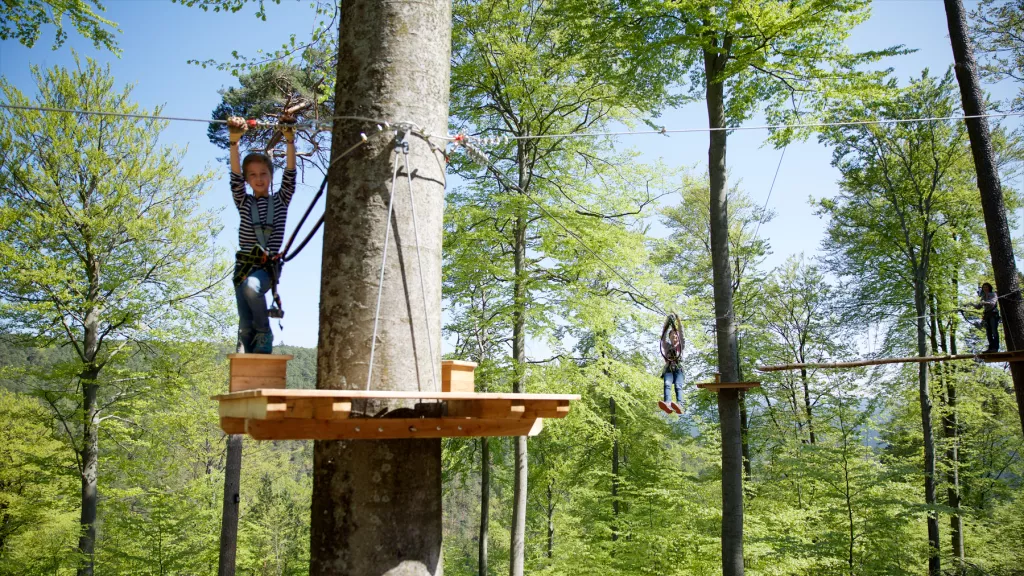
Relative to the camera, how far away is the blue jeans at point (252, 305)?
2.64m

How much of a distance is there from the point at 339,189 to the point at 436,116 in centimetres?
47

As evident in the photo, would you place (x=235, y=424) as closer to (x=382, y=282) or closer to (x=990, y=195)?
(x=382, y=282)

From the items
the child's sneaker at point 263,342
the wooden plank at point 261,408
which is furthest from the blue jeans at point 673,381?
the wooden plank at point 261,408

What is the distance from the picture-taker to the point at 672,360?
6.94 m

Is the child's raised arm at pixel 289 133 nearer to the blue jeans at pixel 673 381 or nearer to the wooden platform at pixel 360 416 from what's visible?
the wooden platform at pixel 360 416

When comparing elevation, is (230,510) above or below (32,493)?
above

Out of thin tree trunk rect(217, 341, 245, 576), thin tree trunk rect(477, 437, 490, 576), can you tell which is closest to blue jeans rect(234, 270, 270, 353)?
thin tree trunk rect(217, 341, 245, 576)

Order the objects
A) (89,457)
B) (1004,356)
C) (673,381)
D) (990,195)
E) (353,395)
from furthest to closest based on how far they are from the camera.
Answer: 1. (89,457)
2. (990,195)
3. (673,381)
4. (1004,356)
5. (353,395)

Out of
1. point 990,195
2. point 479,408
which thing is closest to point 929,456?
point 990,195

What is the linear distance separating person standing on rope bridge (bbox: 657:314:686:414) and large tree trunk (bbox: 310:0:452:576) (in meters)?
4.87

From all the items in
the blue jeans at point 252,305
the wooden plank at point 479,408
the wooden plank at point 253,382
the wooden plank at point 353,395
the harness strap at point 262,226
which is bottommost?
the wooden plank at point 479,408

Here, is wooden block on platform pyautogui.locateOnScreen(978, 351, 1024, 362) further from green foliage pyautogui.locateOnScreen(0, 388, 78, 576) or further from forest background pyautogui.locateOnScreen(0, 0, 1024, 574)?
green foliage pyautogui.locateOnScreen(0, 388, 78, 576)

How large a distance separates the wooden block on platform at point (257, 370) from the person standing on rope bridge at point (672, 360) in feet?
16.3

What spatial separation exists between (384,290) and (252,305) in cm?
93
